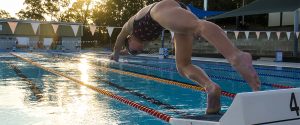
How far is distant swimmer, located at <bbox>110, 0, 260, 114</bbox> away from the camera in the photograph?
229cm

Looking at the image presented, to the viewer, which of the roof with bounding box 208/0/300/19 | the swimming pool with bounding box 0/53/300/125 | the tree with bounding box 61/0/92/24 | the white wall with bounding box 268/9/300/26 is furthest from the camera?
the tree with bounding box 61/0/92/24

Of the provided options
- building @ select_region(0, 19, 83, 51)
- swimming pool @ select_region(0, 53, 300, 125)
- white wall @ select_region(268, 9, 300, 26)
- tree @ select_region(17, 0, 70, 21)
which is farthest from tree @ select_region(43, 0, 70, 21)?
swimming pool @ select_region(0, 53, 300, 125)

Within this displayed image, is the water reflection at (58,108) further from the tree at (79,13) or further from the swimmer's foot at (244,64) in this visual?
the tree at (79,13)

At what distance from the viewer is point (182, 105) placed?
5.93 meters

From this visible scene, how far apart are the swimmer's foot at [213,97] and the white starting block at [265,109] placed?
0.60 m

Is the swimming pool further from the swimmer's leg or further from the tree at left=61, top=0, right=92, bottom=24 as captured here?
the tree at left=61, top=0, right=92, bottom=24

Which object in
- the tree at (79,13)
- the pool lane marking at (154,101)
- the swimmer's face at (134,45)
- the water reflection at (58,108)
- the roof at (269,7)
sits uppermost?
the tree at (79,13)

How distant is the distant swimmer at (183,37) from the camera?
229 centimetres

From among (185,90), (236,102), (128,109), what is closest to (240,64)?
(236,102)

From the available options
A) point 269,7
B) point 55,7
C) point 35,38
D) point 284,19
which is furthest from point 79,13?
point 269,7

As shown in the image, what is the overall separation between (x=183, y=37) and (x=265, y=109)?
977 millimetres

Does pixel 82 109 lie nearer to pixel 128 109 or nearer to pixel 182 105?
pixel 128 109

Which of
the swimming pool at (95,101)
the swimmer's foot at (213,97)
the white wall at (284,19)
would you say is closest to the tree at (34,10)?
the white wall at (284,19)

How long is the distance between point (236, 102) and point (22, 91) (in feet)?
19.2
